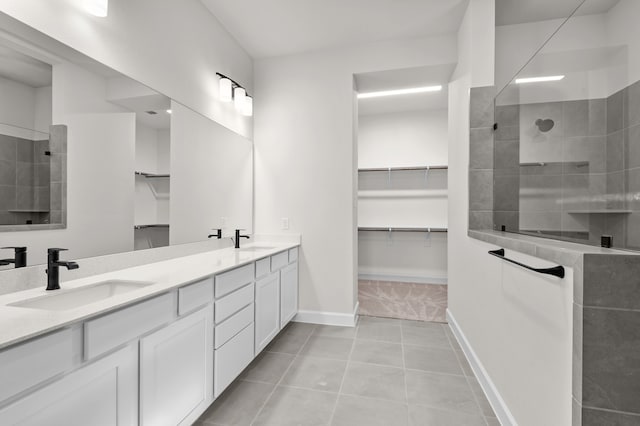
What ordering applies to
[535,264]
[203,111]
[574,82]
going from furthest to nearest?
[203,111]
[574,82]
[535,264]

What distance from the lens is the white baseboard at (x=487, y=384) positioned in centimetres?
153

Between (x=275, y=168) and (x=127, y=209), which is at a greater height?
(x=275, y=168)

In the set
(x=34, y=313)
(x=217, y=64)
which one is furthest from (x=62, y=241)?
(x=217, y=64)

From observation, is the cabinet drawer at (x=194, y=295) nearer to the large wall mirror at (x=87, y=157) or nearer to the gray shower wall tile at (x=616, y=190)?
the large wall mirror at (x=87, y=157)

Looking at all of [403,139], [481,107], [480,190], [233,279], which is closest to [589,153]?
[480,190]

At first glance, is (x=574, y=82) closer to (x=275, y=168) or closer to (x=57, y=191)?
(x=275, y=168)

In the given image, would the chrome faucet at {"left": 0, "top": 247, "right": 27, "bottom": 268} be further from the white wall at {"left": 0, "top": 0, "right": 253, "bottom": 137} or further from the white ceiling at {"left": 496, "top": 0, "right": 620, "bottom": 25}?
the white ceiling at {"left": 496, "top": 0, "right": 620, "bottom": 25}

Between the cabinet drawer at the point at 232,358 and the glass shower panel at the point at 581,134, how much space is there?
1.86m

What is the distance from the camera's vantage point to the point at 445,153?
4.52 meters

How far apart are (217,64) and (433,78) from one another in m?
2.14

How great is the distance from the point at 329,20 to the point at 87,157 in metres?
2.19

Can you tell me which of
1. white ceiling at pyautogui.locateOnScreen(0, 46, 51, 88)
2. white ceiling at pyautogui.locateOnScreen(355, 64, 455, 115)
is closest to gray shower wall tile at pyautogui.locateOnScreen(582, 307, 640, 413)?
white ceiling at pyautogui.locateOnScreen(0, 46, 51, 88)

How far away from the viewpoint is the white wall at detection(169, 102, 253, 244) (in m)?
2.13

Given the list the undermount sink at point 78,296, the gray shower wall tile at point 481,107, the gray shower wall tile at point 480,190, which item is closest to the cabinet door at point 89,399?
the undermount sink at point 78,296
